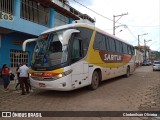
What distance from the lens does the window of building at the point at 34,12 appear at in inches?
680

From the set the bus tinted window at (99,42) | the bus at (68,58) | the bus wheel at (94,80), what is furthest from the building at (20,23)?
the bus wheel at (94,80)

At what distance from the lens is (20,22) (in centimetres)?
1550

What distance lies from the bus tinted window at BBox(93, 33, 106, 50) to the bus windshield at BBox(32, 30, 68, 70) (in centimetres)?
253

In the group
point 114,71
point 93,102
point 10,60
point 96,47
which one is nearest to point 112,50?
point 114,71

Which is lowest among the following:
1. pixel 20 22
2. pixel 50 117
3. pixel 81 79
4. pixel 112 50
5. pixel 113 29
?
pixel 50 117

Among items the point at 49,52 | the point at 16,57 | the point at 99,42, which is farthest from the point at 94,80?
the point at 16,57

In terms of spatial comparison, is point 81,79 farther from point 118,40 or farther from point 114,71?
point 118,40

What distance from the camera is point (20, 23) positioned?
15492 mm

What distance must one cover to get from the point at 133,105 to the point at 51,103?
315cm

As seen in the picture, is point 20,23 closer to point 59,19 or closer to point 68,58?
point 68,58

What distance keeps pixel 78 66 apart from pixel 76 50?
741 mm

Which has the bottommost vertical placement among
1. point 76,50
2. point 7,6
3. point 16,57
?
point 16,57

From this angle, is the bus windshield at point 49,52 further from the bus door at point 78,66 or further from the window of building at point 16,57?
the window of building at point 16,57

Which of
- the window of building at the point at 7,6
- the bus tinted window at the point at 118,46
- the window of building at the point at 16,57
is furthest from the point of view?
the window of building at the point at 16,57
